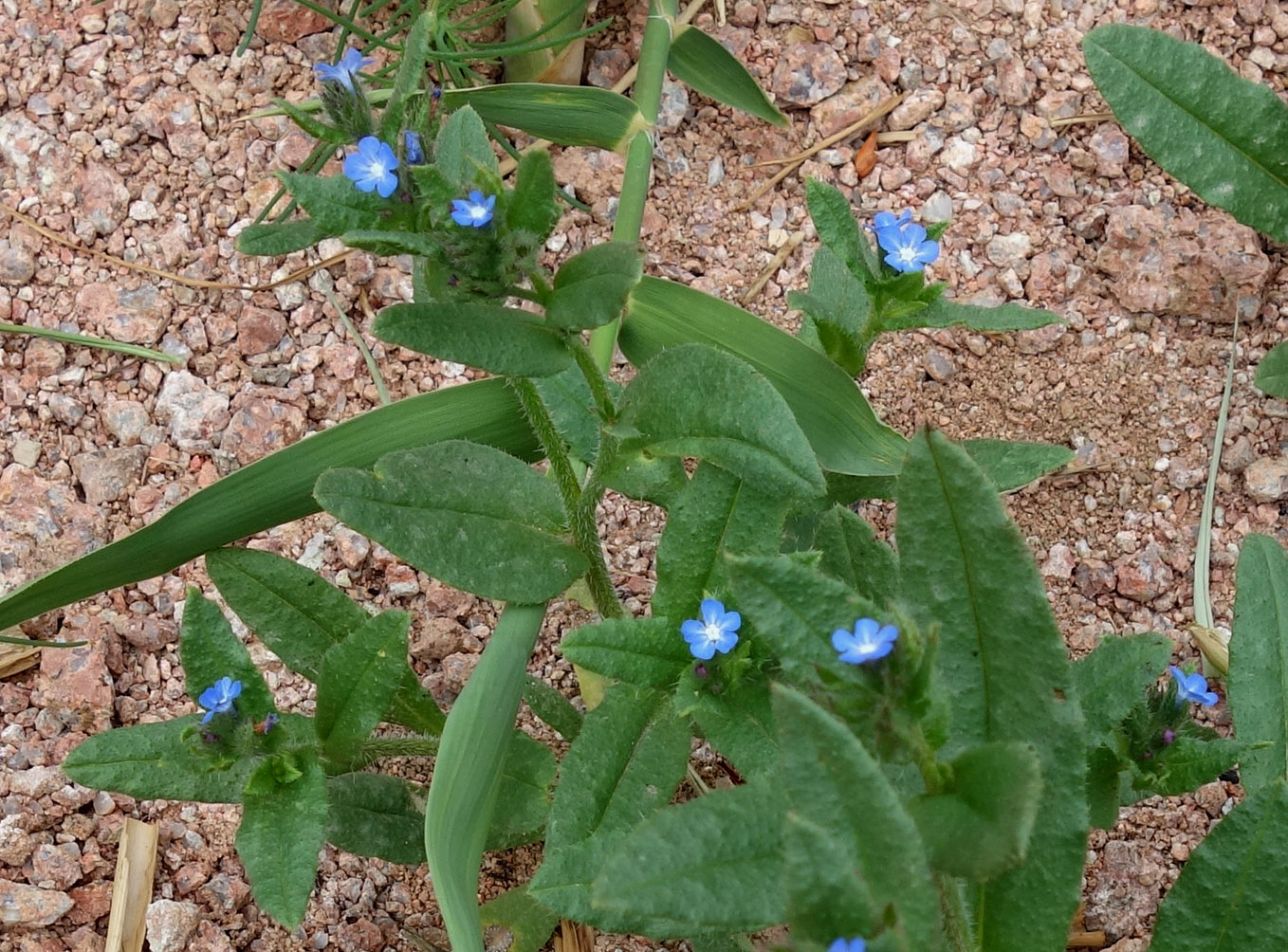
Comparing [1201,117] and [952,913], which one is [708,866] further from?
[1201,117]

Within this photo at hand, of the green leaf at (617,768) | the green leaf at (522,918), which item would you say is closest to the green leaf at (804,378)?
the green leaf at (617,768)

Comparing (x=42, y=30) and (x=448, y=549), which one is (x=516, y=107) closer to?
(x=448, y=549)

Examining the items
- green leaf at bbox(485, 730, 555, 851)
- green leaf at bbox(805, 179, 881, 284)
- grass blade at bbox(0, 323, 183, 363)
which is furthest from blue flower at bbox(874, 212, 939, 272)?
grass blade at bbox(0, 323, 183, 363)

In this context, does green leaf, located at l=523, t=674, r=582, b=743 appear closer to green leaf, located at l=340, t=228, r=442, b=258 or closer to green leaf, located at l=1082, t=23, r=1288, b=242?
green leaf, located at l=340, t=228, r=442, b=258

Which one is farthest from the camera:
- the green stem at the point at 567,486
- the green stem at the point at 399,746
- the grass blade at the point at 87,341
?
the grass blade at the point at 87,341

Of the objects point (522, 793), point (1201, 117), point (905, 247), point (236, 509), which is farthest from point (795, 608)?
point (1201, 117)

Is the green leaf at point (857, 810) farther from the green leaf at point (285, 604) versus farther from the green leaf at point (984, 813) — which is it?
the green leaf at point (285, 604)
